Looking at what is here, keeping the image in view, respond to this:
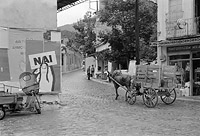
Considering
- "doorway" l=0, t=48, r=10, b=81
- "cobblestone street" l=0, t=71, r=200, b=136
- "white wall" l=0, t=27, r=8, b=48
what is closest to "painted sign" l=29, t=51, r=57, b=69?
"doorway" l=0, t=48, r=10, b=81

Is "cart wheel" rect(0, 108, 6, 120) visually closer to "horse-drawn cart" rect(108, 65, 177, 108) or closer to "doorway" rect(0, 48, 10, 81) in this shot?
"doorway" rect(0, 48, 10, 81)

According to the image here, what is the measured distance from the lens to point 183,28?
18203 mm

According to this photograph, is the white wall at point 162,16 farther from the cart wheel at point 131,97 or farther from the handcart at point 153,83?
the cart wheel at point 131,97

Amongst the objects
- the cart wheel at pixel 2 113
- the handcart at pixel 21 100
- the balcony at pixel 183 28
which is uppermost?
the balcony at pixel 183 28

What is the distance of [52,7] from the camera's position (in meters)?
14.5

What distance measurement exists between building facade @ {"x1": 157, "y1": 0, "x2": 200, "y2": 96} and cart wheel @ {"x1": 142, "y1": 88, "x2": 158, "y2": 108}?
3.84 metres

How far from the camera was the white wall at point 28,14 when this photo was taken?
44.2ft

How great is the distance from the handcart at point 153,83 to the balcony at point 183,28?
4.35 m

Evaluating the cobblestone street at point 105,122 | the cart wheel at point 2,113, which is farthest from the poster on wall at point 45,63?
the cart wheel at point 2,113

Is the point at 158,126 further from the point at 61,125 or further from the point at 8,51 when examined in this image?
the point at 8,51

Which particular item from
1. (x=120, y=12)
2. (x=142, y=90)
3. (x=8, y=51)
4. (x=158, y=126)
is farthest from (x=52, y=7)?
(x=120, y=12)

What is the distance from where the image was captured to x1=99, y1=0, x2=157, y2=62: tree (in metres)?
25.9

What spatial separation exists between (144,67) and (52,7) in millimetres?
4885

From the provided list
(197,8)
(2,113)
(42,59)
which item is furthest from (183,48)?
(2,113)
